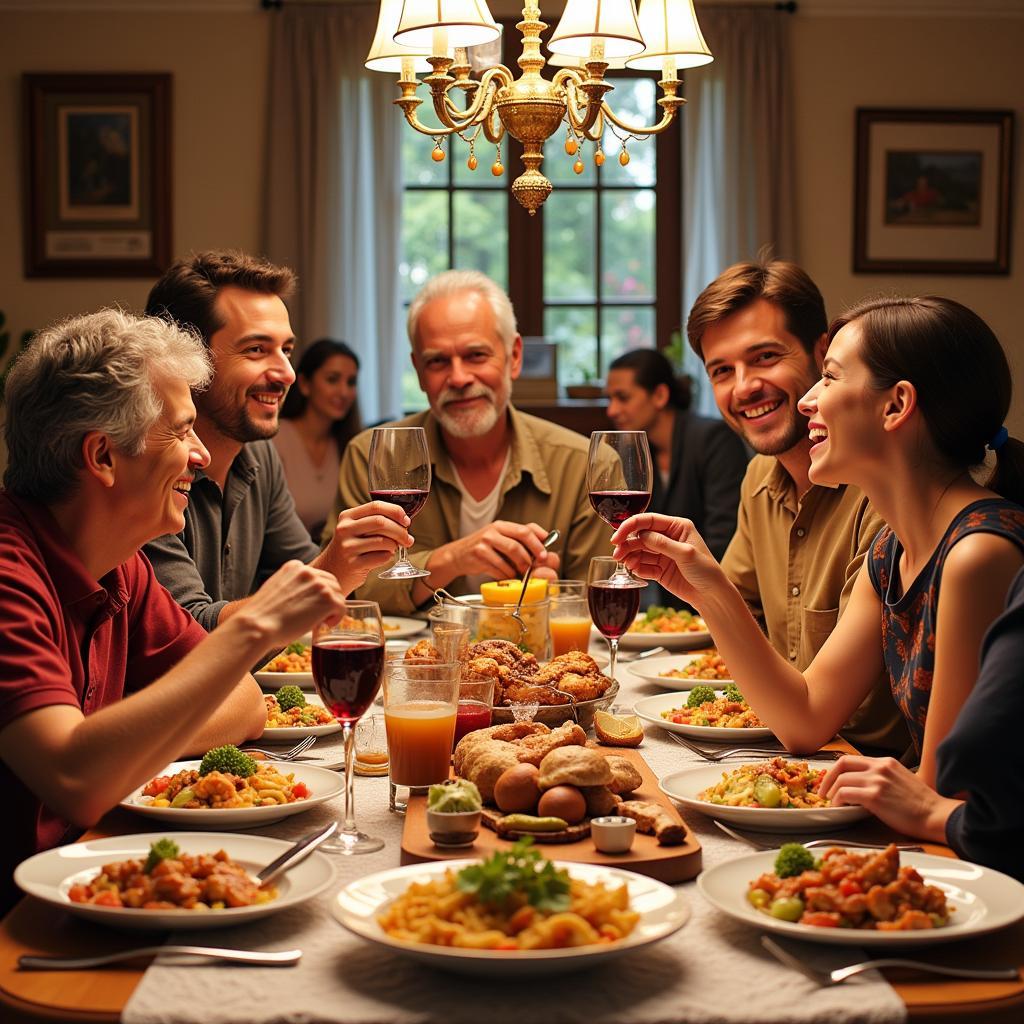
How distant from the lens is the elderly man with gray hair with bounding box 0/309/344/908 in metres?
1.39

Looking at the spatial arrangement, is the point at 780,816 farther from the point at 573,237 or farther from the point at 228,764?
the point at 573,237

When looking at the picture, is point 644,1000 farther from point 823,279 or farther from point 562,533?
point 823,279

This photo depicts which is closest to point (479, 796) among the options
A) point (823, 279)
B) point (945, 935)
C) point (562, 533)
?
point (945, 935)

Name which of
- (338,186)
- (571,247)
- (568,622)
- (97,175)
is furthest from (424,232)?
(568,622)

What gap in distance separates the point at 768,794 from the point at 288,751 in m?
0.72

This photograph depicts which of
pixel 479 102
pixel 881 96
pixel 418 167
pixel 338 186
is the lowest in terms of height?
pixel 479 102

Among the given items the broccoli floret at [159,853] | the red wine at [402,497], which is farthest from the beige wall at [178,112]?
the broccoli floret at [159,853]

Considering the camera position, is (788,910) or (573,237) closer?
(788,910)

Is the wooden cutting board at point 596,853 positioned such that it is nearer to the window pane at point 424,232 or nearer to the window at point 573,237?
the window at point 573,237

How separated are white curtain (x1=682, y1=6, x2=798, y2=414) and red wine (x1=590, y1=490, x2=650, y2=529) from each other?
4.43m

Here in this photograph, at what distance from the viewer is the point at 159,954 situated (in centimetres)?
116

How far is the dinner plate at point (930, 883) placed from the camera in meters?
1.14

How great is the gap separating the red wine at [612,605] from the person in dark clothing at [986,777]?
2.42ft

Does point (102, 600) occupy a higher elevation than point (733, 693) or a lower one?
higher
